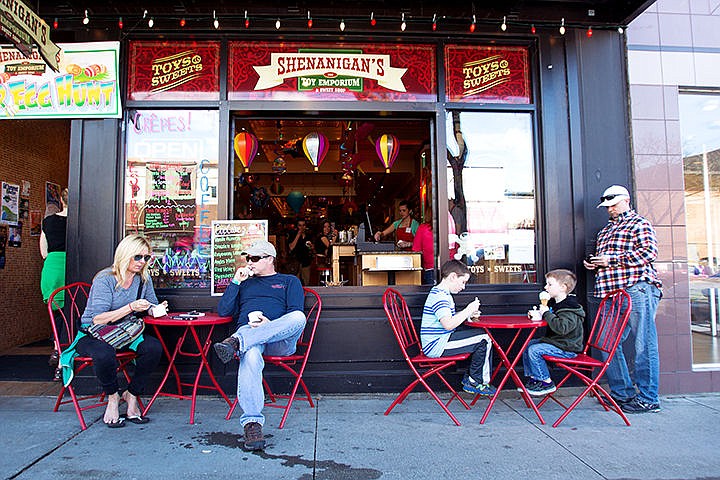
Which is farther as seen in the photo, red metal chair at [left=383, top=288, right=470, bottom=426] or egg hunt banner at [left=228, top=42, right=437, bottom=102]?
egg hunt banner at [left=228, top=42, right=437, bottom=102]

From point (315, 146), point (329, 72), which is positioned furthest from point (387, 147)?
point (329, 72)

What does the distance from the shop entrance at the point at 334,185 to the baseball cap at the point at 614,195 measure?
1.64m

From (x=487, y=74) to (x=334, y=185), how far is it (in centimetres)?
876

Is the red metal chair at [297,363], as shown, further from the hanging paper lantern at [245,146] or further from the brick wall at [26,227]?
the brick wall at [26,227]

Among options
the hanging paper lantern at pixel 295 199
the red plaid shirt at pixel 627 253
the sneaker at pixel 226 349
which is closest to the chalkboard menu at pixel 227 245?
the sneaker at pixel 226 349

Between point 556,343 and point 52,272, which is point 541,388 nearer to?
point 556,343

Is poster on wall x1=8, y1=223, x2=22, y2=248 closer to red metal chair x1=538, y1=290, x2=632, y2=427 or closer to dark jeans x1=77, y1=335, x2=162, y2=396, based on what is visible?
dark jeans x1=77, y1=335, x2=162, y2=396

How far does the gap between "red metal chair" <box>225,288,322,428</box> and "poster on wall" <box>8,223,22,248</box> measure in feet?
13.6

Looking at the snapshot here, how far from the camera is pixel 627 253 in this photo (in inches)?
158

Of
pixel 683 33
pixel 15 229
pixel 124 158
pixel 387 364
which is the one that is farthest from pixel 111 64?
pixel 683 33

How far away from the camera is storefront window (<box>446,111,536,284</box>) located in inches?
186

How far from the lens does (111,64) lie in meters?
4.46

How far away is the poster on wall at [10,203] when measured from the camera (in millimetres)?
5980

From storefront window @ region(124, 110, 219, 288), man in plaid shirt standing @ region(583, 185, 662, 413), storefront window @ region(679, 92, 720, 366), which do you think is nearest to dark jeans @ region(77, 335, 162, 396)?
storefront window @ region(124, 110, 219, 288)
